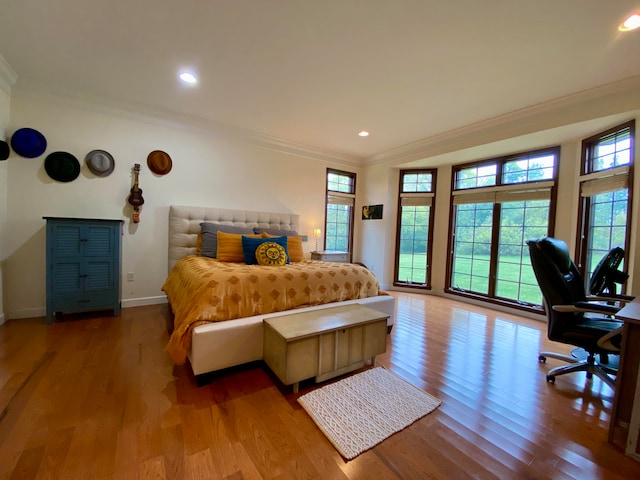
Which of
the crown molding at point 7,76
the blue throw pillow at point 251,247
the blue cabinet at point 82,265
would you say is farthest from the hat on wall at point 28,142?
the blue throw pillow at point 251,247

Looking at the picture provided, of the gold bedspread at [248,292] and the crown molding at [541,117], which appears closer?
the gold bedspread at [248,292]

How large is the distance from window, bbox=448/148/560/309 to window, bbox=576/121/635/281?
0.36 m

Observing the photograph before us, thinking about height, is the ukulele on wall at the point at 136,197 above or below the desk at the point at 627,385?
above

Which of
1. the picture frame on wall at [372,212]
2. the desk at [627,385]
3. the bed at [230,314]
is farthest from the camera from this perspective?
the picture frame on wall at [372,212]

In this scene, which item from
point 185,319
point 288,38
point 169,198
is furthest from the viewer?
point 169,198

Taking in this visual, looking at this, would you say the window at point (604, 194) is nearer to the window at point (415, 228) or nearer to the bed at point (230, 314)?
the window at point (415, 228)

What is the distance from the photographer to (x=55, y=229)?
268 cm

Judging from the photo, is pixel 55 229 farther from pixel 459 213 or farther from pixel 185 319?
pixel 459 213

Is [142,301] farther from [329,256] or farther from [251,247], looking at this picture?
[329,256]

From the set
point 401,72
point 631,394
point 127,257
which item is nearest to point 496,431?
point 631,394

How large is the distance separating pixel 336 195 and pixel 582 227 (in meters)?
3.56

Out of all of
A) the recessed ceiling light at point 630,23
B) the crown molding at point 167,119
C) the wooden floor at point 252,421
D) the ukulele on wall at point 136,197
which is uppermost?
the recessed ceiling light at point 630,23

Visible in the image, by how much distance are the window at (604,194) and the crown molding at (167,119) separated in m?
3.57

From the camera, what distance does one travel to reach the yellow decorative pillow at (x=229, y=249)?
3.16 m
